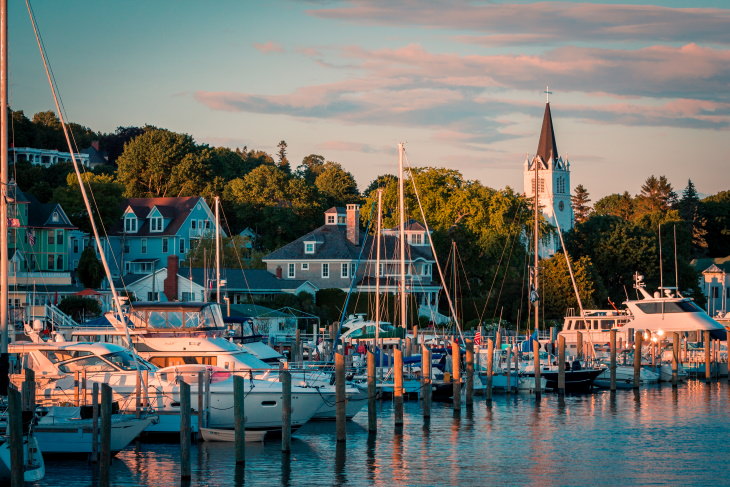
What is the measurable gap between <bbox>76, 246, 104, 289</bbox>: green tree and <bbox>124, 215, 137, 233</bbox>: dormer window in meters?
15.9

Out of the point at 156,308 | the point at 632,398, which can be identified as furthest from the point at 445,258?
the point at 156,308

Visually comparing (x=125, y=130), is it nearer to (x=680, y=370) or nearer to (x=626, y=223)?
(x=626, y=223)

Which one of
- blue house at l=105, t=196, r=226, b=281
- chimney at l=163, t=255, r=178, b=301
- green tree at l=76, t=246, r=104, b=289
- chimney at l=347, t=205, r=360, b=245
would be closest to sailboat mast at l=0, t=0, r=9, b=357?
chimney at l=163, t=255, r=178, b=301

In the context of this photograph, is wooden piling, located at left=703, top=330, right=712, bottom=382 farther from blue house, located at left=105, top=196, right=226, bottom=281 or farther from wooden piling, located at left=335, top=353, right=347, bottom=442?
blue house, located at left=105, top=196, right=226, bottom=281

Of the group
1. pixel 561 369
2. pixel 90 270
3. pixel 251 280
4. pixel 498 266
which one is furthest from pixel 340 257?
pixel 561 369

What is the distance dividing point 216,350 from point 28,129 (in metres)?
120

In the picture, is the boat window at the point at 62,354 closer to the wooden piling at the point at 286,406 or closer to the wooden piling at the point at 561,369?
the wooden piling at the point at 286,406

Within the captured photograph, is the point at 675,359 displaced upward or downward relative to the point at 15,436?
upward

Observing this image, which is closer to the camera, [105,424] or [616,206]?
[105,424]

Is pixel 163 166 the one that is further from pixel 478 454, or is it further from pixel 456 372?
pixel 478 454

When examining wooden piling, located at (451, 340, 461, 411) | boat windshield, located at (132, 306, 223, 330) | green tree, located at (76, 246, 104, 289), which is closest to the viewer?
boat windshield, located at (132, 306, 223, 330)

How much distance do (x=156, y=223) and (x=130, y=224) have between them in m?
2.40

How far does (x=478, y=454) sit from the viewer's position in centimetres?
3762

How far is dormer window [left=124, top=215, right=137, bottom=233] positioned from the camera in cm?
11188
